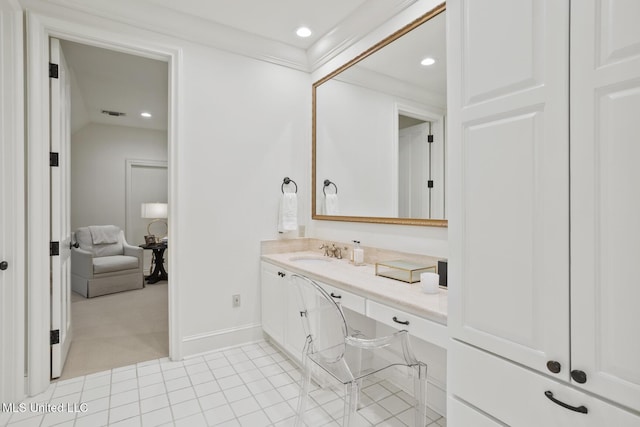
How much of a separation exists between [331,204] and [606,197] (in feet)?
7.26

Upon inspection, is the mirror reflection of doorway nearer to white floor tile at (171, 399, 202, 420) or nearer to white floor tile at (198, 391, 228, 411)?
white floor tile at (198, 391, 228, 411)

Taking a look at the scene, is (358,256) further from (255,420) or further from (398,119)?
(255,420)

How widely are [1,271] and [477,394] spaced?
8.31ft

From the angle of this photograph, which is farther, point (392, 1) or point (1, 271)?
point (392, 1)

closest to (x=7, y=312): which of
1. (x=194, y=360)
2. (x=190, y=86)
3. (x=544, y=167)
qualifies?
(x=194, y=360)

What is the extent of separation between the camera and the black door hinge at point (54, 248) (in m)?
2.20

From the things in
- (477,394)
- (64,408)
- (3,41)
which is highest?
(3,41)

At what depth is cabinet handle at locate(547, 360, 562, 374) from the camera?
93 centimetres

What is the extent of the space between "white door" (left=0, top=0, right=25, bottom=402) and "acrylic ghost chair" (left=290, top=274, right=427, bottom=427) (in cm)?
172

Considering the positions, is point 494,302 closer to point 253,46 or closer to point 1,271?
point 1,271

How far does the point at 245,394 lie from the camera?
2.10m

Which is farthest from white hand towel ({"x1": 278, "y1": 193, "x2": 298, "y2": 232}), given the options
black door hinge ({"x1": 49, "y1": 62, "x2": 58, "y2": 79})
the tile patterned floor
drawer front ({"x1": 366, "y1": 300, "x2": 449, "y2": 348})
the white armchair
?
the white armchair

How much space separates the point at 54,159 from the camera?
7.27ft

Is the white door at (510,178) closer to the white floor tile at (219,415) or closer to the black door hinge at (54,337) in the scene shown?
the white floor tile at (219,415)
